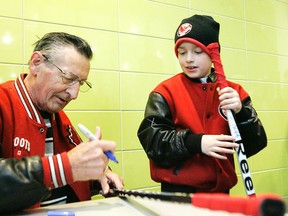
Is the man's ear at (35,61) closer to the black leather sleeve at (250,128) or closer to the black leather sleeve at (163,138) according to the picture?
the black leather sleeve at (163,138)

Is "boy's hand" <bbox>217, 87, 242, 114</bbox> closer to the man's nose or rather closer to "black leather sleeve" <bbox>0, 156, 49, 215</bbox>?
the man's nose

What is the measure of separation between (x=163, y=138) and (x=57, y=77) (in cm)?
41

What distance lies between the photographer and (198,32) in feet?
3.49

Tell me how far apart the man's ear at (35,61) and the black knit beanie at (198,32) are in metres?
0.50

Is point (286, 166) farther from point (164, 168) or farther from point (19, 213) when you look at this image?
point (19, 213)

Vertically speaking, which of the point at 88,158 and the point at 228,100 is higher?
the point at 228,100

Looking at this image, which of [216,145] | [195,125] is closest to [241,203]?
[216,145]

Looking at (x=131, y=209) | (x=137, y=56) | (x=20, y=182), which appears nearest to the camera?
(x=20, y=182)

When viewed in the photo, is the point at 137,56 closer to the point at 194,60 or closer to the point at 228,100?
the point at 194,60

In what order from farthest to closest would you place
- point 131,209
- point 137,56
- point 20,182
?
1. point 137,56
2. point 131,209
3. point 20,182

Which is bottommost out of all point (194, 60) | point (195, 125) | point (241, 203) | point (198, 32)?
point (241, 203)

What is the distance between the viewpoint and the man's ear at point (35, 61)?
0.98 meters

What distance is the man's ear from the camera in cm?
98

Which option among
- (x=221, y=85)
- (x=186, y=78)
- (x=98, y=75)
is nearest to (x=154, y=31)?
(x=98, y=75)
